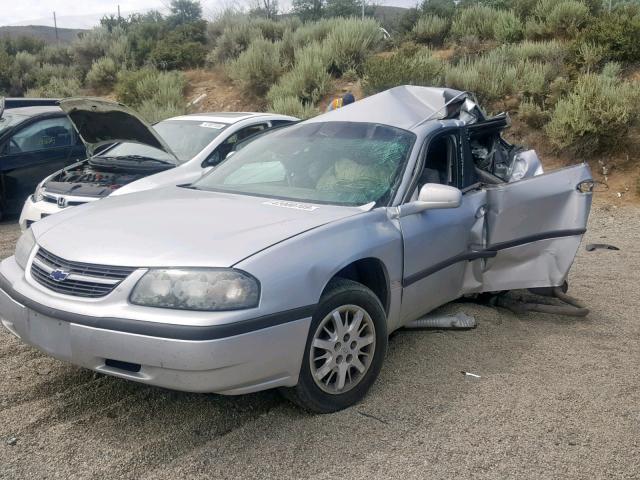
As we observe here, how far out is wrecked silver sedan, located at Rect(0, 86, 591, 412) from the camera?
3.12 m

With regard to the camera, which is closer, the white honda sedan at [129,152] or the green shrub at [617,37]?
the white honda sedan at [129,152]

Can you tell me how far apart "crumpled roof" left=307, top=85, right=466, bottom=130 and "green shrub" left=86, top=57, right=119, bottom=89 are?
18.7m

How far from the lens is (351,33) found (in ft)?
59.5

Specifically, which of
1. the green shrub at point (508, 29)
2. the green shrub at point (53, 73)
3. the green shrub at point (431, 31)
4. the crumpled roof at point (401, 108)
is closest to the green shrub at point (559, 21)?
the green shrub at point (508, 29)

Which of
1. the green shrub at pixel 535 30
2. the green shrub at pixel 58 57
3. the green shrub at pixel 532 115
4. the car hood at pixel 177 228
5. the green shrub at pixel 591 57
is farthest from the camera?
the green shrub at pixel 58 57

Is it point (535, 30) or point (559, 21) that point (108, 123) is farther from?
point (559, 21)

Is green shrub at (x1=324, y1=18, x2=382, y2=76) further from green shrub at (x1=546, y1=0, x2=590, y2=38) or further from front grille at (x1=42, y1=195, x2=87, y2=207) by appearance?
front grille at (x1=42, y1=195, x2=87, y2=207)

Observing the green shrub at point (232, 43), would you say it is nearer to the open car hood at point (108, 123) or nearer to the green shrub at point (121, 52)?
the green shrub at point (121, 52)

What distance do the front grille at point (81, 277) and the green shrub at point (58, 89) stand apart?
19.1m

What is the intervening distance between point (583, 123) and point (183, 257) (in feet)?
32.4

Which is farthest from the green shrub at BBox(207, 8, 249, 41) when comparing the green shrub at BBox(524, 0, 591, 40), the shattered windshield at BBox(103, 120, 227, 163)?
the shattered windshield at BBox(103, 120, 227, 163)

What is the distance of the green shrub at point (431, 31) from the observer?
19.1 m

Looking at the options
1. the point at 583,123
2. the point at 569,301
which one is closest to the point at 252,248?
the point at 569,301

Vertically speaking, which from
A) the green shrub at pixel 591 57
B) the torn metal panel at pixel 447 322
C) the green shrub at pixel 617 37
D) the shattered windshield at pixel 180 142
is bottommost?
the torn metal panel at pixel 447 322
